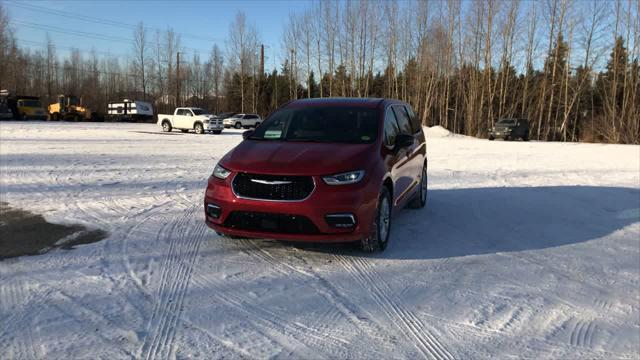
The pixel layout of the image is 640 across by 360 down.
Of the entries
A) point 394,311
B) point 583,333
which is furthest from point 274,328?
point 583,333

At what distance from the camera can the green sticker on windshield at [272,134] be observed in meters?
5.89

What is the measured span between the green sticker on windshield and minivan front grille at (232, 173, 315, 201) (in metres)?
1.27

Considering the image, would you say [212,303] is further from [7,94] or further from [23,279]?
[7,94]

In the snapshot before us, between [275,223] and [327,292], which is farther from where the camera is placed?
[275,223]

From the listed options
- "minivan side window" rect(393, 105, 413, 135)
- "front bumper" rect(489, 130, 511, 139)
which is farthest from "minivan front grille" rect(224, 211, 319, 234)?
"front bumper" rect(489, 130, 511, 139)

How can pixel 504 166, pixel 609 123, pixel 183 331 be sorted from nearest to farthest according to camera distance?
pixel 183 331
pixel 504 166
pixel 609 123

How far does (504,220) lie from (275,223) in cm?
379

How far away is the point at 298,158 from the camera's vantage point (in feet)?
15.9

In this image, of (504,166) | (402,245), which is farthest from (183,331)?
(504,166)

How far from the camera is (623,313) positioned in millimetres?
3898

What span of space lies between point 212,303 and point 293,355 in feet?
A: 3.43

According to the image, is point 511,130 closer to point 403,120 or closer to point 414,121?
point 414,121

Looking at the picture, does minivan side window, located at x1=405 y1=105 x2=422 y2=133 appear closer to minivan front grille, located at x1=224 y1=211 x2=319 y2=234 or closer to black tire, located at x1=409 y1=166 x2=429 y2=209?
black tire, located at x1=409 y1=166 x2=429 y2=209

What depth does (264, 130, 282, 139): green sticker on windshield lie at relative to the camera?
589cm
